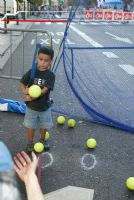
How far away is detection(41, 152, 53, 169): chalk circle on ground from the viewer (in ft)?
15.3

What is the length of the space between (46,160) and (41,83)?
35.4 inches

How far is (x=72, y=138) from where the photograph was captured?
5.59m

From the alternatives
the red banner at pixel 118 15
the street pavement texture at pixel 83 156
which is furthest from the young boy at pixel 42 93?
the red banner at pixel 118 15

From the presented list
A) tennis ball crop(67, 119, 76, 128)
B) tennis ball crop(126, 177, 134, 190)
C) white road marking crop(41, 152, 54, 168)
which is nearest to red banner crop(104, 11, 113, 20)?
tennis ball crop(67, 119, 76, 128)

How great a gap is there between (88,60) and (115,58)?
0.45 metres

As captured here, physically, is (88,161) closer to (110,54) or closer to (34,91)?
(34,91)

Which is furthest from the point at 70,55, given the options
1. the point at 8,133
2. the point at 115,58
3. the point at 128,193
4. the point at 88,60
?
the point at 128,193

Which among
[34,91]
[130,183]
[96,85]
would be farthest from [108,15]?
[130,183]

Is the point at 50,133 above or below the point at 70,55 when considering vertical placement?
below

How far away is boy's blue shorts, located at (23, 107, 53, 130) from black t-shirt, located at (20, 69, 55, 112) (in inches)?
2.3

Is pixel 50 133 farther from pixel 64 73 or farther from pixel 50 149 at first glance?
pixel 64 73

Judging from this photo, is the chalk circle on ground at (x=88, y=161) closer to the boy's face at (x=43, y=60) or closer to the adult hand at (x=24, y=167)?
the boy's face at (x=43, y=60)

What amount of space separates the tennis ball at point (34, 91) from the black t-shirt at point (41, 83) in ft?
0.39

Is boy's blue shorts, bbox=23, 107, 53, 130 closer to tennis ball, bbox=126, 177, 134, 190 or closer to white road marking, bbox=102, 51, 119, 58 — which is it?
tennis ball, bbox=126, 177, 134, 190
